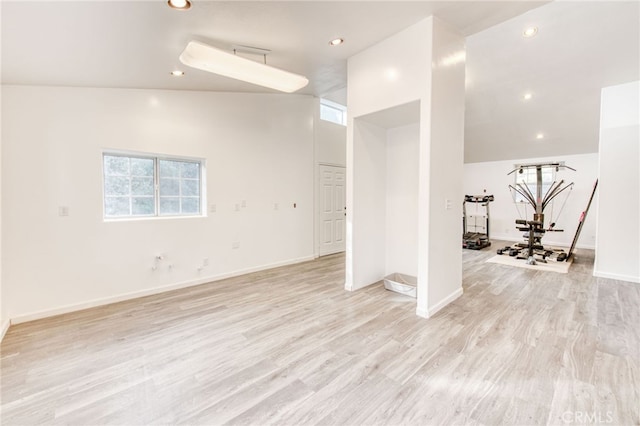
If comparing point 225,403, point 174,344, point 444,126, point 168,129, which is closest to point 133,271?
point 174,344

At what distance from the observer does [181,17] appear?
7.02ft

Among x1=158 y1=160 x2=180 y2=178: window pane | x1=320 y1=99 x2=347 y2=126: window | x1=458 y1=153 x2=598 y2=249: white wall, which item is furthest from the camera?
x1=458 y1=153 x2=598 y2=249: white wall

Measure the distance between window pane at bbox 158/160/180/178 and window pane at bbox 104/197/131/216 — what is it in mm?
579

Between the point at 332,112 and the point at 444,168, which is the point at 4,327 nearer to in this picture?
the point at 444,168

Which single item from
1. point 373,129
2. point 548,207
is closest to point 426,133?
point 373,129

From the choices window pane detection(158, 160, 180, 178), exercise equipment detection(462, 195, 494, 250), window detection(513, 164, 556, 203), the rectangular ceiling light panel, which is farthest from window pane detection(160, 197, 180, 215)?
window detection(513, 164, 556, 203)

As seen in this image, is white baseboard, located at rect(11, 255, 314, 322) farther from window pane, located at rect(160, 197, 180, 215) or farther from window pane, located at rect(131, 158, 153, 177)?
window pane, located at rect(131, 158, 153, 177)

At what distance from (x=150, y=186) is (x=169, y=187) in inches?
9.2

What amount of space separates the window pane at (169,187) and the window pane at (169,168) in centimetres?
8

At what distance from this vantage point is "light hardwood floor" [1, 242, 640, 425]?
1.62 m

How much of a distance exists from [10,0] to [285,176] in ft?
11.8

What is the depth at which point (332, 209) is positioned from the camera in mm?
5871

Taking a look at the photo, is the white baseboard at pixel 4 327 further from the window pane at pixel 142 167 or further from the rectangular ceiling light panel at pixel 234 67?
the rectangular ceiling light panel at pixel 234 67

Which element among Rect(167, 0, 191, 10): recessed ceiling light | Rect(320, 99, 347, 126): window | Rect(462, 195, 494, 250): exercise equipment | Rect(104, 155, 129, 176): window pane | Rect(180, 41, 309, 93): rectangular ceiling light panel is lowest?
Rect(462, 195, 494, 250): exercise equipment
